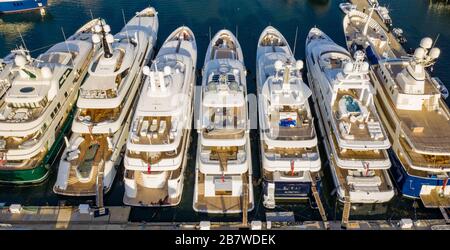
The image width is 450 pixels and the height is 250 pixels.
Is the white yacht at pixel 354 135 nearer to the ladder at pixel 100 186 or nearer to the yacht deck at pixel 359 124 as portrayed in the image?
the yacht deck at pixel 359 124

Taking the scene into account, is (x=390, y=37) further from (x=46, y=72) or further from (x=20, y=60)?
(x=20, y=60)

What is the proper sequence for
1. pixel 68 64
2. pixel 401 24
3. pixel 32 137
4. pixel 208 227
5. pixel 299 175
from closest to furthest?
pixel 208 227 → pixel 299 175 → pixel 32 137 → pixel 68 64 → pixel 401 24

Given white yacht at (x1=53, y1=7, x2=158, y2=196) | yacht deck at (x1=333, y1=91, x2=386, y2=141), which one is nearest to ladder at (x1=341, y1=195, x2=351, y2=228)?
yacht deck at (x1=333, y1=91, x2=386, y2=141)

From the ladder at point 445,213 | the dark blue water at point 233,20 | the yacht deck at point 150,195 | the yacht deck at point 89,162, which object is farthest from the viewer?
the dark blue water at point 233,20

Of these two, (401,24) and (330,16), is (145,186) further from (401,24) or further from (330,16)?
(401,24)

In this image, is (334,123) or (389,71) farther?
(389,71)

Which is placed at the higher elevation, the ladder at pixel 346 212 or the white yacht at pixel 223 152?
the white yacht at pixel 223 152

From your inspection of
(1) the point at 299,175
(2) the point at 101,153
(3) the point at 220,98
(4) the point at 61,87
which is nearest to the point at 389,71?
(1) the point at 299,175

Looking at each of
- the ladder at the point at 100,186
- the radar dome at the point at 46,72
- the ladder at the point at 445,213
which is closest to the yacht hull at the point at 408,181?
the ladder at the point at 445,213
